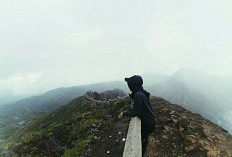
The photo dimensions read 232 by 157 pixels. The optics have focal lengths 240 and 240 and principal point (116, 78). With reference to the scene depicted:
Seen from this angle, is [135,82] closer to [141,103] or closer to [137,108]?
[141,103]

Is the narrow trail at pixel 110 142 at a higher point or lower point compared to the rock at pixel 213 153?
higher

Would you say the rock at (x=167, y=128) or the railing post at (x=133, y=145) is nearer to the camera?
the railing post at (x=133, y=145)

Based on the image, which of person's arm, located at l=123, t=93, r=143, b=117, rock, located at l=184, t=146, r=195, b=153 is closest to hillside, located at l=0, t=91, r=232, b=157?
rock, located at l=184, t=146, r=195, b=153

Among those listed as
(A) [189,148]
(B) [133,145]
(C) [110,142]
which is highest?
(B) [133,145]

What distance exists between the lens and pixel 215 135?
12.3m

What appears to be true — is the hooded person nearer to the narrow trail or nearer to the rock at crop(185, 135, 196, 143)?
the narrow trail

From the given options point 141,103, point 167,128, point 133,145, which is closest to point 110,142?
point 167,128

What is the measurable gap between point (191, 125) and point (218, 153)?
2.77 meters

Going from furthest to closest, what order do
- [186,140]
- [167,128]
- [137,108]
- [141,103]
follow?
[167,128], [186,140], [141,103], [137,108]

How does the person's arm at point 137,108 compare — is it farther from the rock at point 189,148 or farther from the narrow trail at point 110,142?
the rock at point 189,148

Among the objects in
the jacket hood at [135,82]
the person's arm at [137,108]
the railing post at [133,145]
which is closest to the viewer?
the railing post at [133,145]

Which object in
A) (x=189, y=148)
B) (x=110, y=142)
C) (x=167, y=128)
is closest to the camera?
(x=189, y=148)

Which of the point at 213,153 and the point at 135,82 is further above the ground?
the point at 135,82

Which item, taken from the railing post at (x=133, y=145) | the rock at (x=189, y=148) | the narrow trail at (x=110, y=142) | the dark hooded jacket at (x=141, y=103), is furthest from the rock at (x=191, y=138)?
the railing post at (x=133, y=145)
